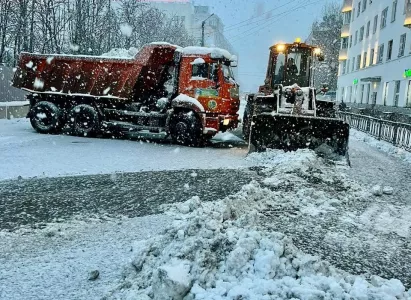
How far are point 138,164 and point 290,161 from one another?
3.50 meters

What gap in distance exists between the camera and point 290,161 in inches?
358

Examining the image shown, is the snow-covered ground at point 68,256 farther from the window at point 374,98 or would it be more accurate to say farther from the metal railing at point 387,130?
the window at point 374,98

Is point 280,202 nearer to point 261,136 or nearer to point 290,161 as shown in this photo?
point 290,161

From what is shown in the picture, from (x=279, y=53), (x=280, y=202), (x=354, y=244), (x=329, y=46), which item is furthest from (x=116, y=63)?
(x=329, y=46)

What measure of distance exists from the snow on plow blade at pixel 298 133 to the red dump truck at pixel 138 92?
2.24 m

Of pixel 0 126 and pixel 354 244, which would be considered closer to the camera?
pixel 354 244

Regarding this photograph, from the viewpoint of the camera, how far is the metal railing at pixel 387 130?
1355 centimetres

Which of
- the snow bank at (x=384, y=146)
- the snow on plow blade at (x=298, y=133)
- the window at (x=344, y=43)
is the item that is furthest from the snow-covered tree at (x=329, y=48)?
the snow on plow blade at (x=298, y=133)

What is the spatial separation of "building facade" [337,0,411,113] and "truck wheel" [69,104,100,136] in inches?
817

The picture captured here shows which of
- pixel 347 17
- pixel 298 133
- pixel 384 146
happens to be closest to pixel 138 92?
pixel 298 133

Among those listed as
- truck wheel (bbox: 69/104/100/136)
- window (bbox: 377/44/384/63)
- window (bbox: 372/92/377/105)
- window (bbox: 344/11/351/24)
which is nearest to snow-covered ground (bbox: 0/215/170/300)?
truck wheel (bbox: 69/104/100/136)

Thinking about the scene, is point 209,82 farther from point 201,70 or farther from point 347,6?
point 347,6

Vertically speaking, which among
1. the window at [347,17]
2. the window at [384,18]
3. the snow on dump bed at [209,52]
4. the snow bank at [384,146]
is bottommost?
the snow bank at [384,146]

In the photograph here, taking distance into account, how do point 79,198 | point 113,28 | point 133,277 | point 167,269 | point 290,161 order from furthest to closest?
1. point 113,28
2. point 290,161
3. point 79,198
4. point 133,277
5. point 167,269
